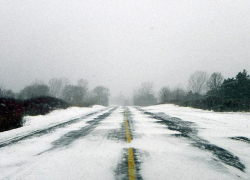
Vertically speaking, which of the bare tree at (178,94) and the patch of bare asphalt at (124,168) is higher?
the bare tree at (178,94)

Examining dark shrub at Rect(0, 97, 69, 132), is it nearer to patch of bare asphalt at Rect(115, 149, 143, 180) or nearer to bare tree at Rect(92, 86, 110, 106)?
patch of bare asphalt at Rect(115, 149, 143, 180)

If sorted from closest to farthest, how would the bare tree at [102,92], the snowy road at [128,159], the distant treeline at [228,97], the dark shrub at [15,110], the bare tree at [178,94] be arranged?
the snowy road at [128,159]
the dark shrub at [15,110]
the distant treeline at [228,97]
the bare tree at [178,94]
the bare tree at [102,92]

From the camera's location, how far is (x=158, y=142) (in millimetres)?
5387

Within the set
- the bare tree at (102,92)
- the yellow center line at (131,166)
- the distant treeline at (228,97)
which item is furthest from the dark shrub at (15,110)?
the bare tree at (102,92)

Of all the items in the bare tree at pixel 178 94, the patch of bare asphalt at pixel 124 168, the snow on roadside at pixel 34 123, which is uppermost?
the bare tree at pixel 178 94

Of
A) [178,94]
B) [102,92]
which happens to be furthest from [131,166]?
[102,92]

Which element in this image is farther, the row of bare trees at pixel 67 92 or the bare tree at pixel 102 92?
the bare tree at pixel 102 92

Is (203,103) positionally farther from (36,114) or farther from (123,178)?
(123,178)

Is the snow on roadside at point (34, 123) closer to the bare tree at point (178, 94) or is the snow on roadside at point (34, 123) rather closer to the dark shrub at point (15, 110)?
the dark shrub at point (15, 110)

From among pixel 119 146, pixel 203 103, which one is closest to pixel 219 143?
pixel 119 146

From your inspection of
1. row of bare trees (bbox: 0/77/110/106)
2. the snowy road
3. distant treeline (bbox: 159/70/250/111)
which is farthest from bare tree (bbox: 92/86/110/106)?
the snowy road

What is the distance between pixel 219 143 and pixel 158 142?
6.34 feet

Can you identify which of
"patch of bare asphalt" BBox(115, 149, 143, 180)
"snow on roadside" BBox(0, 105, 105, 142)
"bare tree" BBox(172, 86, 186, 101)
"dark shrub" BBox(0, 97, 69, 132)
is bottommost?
"snow on roadside" BBox(0, 105, 105, 142)

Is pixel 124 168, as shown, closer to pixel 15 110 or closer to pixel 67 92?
pixel 15 110
